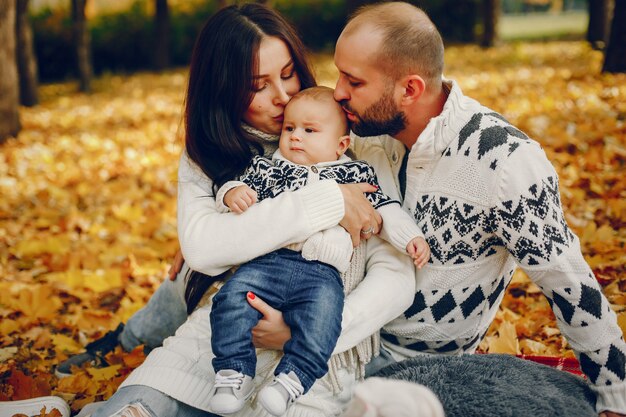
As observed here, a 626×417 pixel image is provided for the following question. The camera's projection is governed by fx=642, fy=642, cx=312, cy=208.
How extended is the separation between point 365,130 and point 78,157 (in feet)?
16.5

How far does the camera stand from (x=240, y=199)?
7.12 feet

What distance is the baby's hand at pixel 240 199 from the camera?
216 cm

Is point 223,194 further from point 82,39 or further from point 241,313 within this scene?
point 82,39

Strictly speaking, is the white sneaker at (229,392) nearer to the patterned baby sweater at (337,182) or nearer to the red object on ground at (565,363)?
the patterned baby sweater at (337,182)

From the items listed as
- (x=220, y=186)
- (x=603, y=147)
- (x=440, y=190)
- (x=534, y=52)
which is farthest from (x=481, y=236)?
(x=534, y=52)

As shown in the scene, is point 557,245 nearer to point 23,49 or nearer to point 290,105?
point 290,105

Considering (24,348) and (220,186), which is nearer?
(220,186)

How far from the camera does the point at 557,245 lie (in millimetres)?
1947

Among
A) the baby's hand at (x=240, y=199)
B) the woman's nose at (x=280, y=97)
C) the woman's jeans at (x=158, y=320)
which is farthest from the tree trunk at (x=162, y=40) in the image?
the baby's hand at (x=240, y=199)

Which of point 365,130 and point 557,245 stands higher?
point 365,130

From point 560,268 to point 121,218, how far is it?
3.60 meters

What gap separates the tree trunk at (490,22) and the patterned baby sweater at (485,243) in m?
13.1

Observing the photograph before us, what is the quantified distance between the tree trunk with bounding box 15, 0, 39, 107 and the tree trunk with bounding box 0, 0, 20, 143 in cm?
250

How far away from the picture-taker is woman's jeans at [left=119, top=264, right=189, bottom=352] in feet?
9.48
